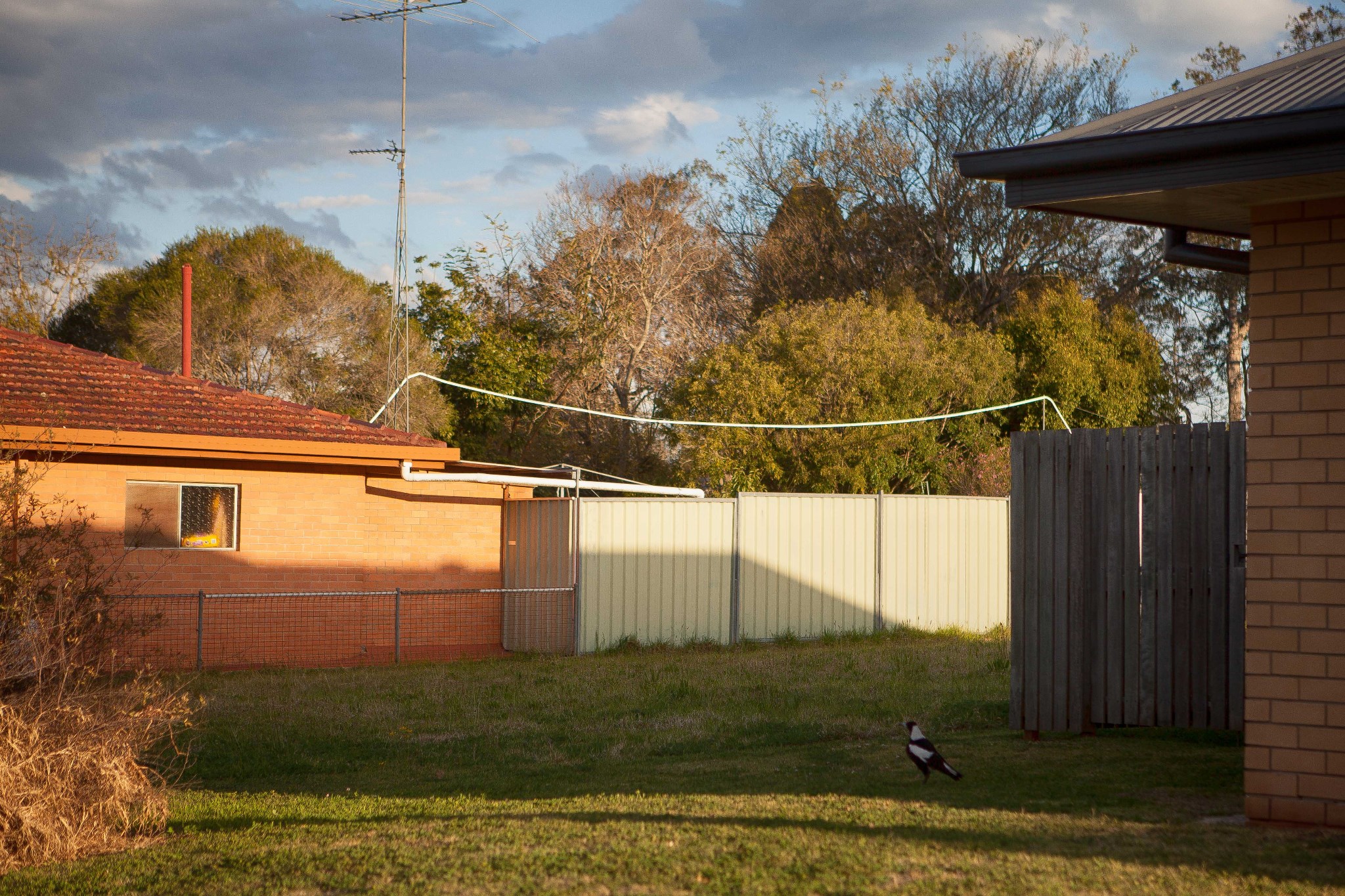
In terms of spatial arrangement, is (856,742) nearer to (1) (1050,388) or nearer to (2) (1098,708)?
(2) (1098,708)

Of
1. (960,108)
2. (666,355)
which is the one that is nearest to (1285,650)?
(666,355)

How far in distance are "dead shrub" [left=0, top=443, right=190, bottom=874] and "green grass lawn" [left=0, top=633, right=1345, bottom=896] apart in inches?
8.8

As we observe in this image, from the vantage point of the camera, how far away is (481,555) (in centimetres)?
1638

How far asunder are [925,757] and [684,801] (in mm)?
1340

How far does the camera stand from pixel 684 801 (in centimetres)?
668

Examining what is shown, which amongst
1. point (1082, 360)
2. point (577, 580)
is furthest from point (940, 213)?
point (577, 580)

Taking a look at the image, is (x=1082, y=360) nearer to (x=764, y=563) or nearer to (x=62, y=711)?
(x=764, y=563)

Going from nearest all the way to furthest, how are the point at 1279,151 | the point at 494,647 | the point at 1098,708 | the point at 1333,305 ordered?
the point at 1279,151 → the point at 1333,305 → the point at 1098,708 → the point at 494,647

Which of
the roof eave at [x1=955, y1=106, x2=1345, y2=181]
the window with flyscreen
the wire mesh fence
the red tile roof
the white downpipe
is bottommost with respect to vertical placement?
the wire mesh fence

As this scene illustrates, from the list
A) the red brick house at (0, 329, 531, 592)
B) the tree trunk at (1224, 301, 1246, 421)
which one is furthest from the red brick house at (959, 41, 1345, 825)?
the tree trunk at (1224, 301, 1246, 421)

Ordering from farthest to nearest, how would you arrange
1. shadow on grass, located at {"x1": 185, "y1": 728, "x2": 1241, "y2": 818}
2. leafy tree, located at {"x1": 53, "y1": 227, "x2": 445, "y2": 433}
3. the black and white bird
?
leafy tree, located at {"x1": 53, "y1": 227, "x2": 445, "y2": 433} < the black and white bird < shadow on grass, located at {"x1": 185, "y1": 728, "x2": 1241, "y2": 818}

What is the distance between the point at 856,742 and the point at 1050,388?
2121cm

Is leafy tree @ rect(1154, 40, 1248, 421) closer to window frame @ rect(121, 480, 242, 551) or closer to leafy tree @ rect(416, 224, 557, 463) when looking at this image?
leafy tree @ rect(416, 224, 557, 463)

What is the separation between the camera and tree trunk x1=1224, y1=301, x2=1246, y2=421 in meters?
32.1
